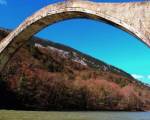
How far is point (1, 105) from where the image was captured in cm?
5994

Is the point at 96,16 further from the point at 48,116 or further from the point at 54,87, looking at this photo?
the point at 54,87

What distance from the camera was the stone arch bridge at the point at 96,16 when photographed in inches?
476

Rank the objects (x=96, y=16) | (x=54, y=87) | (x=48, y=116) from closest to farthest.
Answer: (x=96, y=16) → (x=48, y=116) → (x=54, y=87)

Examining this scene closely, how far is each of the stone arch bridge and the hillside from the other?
1621 inches

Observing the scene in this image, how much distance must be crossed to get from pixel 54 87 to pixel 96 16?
67275 mm

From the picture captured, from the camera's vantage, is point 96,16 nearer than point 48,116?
Yes

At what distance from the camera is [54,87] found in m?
80.7

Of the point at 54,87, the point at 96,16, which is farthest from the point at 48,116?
the point at 54,87

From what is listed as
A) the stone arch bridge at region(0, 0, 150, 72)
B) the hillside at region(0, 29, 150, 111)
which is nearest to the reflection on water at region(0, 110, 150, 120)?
the stone arch bridge at region(0, 0, 150, 72)

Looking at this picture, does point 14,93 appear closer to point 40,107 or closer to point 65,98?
point 40,107

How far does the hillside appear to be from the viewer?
2687 inches

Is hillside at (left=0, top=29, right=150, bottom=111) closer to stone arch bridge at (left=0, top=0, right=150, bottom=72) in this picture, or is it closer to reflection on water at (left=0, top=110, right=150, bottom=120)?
reflection on water at (left=0, top=110, right=150, bottom=120)

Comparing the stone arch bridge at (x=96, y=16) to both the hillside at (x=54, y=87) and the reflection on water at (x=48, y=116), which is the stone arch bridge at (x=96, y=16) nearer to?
the reflection on water at (x=48, y=116)

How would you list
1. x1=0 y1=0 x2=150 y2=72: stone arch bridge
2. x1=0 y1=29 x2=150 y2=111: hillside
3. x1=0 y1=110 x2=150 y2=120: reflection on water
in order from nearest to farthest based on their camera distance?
x1=0 y1=0 x2=150 y2=72: stone arch bridge → x1=0 y1=110 x2=150 y2=120: reflection on water → x1=0 y1=29 x2=150 y2=111: hillside
